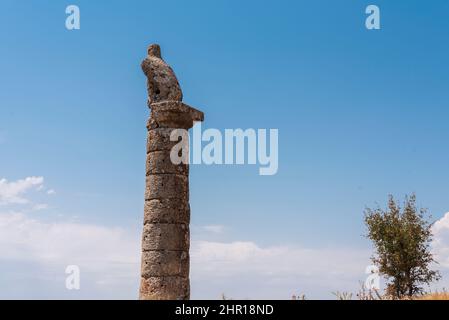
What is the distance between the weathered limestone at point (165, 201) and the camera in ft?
48.8

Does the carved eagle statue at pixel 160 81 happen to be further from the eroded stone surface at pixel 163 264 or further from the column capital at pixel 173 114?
the eroded stone surface at pixel 163 264

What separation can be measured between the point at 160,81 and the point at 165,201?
3.21 m

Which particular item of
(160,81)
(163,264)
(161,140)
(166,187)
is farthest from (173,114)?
(163,264)

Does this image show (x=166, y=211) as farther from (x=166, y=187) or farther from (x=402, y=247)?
(x=402, y=247)

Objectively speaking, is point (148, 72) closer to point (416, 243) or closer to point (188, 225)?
point (188, 225)

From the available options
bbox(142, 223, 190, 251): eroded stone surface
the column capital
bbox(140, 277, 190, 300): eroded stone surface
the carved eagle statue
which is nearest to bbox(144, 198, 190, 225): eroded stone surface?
bbox(142, 223, 190, 251): eroded stone surface

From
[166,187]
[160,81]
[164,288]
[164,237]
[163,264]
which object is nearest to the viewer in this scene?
[164,288]

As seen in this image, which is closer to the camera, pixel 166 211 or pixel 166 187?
pixel 166 211

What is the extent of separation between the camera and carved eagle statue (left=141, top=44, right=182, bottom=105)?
51.4 feet

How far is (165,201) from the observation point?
49.8 feet
